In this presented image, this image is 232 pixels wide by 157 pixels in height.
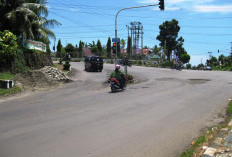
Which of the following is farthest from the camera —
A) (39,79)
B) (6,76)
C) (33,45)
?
(33,45)

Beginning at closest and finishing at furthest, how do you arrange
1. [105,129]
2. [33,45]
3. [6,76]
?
[105,129] → [6,76] → [33,45]

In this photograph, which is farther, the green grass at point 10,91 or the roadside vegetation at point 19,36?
the roadside vegetation at point 19,36

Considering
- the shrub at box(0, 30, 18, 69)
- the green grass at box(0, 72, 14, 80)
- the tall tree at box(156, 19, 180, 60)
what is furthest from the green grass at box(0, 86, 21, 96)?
the tall tree at box(156, 19, 180, 60)

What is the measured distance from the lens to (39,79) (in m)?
20.8

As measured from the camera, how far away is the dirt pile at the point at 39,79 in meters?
19.6

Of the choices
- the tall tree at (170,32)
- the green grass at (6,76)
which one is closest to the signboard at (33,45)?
the green grass at (6,76)

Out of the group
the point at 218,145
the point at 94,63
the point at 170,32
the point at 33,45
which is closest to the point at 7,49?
the point at 33,45

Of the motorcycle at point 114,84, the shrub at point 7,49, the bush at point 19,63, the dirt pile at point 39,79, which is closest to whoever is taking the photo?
the motorcycle at point 114,84

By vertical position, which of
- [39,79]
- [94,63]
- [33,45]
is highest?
[33,45]

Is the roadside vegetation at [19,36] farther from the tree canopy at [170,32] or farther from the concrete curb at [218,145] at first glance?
the tree canopy at [170,32]

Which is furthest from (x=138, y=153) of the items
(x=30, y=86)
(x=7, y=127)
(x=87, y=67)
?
(x=87, y=67)

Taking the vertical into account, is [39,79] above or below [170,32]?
below

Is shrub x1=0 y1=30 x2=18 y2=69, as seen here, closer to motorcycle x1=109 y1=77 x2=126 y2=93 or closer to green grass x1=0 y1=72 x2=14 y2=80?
green grass x1=0 y1=72 x2=14 y2=80

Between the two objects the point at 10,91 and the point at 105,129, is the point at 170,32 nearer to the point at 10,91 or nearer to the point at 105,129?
the point at 10,91
